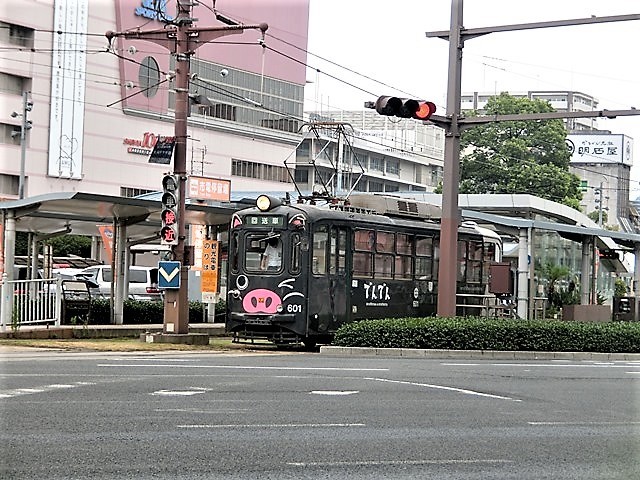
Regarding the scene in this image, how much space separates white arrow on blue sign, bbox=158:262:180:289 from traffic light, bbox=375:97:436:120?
17.5 ft

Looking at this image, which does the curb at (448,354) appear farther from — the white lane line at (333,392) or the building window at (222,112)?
the building window at (222,112)

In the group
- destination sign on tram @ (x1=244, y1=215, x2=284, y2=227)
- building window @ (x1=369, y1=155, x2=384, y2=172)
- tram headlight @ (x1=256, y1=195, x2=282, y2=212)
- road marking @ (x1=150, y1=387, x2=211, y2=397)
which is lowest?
road marking @ (x1=150, y1=387, x2=211, y2=397)

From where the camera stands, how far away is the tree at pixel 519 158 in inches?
3120

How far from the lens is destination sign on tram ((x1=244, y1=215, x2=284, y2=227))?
25453 mm

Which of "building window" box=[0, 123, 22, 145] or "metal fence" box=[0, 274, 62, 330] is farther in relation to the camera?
"building window" box=[0, 123, 22, 145]

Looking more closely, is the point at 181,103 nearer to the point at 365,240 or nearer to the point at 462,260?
the point at 365,240

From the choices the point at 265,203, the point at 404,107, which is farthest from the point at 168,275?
the point at 404,107

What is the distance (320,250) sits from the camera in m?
25.7

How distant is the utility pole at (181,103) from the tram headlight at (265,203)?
6.94 feet

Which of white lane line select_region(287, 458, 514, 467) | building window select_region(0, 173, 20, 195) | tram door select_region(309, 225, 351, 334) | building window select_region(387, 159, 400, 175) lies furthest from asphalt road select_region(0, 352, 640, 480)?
building window select_region(387, 159, 400, 175)

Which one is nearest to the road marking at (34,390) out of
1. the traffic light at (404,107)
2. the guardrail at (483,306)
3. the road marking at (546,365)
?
the road marking at (546,365)

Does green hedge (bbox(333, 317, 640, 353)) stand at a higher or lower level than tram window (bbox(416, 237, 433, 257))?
lower

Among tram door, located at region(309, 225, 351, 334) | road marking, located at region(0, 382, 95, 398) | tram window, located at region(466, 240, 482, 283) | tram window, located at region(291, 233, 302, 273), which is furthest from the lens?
tram window, located at region(466, 240, 482, 283)

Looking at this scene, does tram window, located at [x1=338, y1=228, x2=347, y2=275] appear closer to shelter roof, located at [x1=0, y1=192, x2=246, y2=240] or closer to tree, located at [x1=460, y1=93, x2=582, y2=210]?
shelter roof, located at [x1=0, y1=192, x2=246, y2=240]
